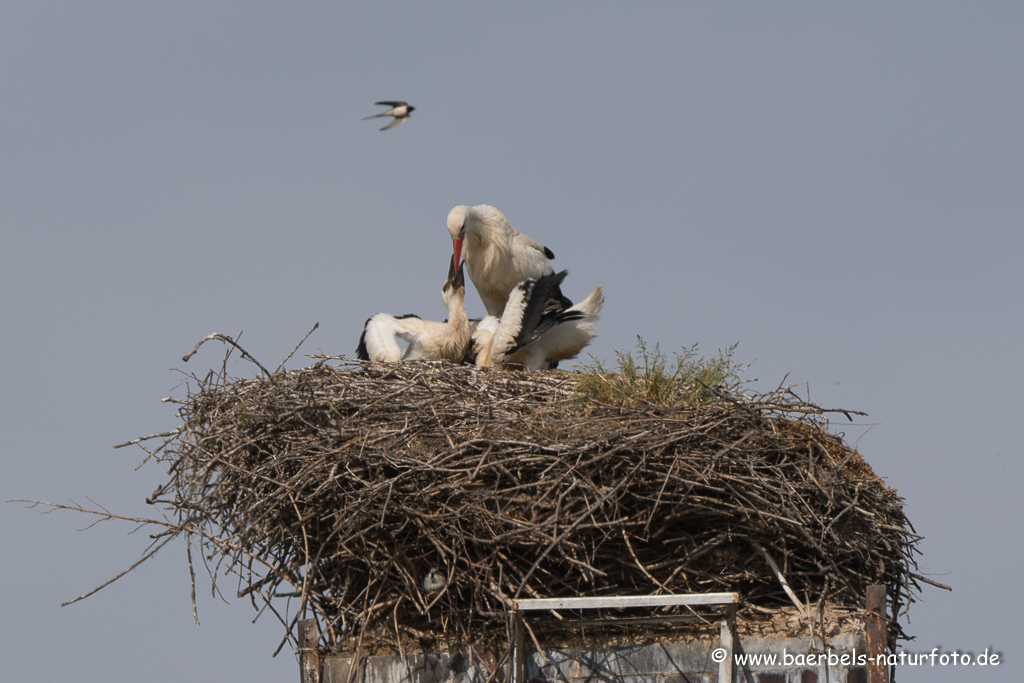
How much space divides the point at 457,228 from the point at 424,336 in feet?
3.10

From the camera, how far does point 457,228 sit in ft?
33.1

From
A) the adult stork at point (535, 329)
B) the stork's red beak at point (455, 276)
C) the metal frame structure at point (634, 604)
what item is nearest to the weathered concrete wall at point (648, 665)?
the metal frame structure at point (634, 604)

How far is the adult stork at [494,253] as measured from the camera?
1038cm

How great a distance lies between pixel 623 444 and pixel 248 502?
213 centimetres

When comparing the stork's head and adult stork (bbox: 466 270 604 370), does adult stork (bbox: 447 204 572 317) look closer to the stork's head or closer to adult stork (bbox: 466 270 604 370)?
the stork's head

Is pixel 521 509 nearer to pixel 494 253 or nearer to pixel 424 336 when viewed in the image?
pixel 424 336

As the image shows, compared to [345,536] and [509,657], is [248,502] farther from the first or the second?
[509,657]

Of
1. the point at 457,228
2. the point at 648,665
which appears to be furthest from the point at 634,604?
the point at 457,228

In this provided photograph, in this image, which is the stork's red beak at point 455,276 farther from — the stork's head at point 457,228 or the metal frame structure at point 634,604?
the metal frame structure at point 634,604

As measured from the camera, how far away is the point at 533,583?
687cm

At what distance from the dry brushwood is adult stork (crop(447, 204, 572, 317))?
3317 mm

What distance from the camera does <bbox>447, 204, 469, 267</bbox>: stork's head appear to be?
10.1 meters

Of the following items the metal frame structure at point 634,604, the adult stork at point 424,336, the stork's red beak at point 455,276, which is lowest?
the metal frame structure at point 634,604

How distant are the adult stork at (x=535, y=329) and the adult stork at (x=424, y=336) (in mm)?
167
